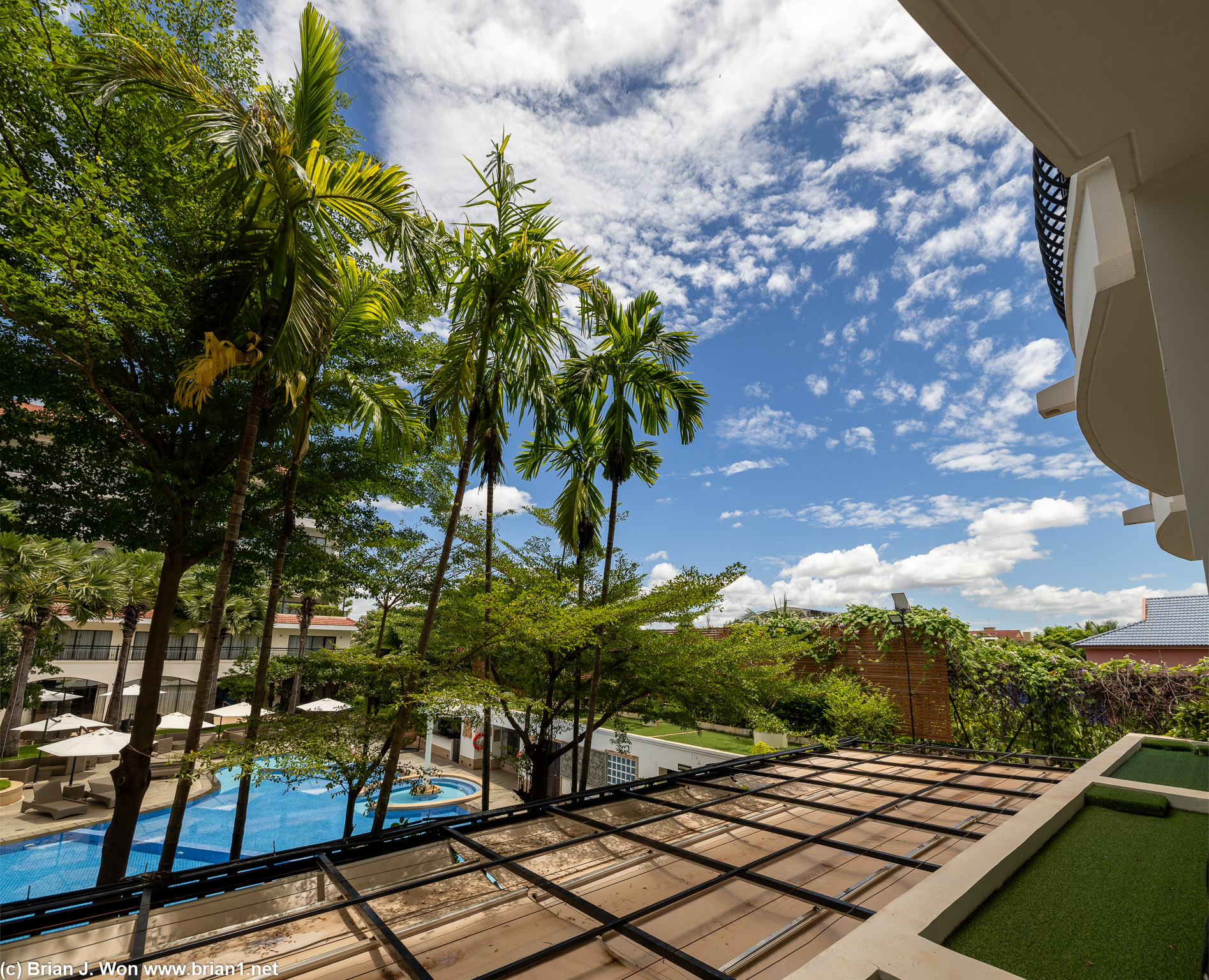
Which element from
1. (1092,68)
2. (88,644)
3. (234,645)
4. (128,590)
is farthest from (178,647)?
(1092,68)

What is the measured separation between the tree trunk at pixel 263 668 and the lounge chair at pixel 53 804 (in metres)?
12.6

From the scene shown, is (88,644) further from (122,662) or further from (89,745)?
(89,745)

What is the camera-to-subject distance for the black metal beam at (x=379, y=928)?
2.50 metres

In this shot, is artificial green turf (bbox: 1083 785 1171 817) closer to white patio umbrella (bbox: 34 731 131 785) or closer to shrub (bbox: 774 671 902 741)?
shrub (bbox: 774 671 902 741)

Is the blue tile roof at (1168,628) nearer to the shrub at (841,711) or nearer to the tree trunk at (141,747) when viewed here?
the shrub at (841,711)

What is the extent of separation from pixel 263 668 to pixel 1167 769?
464 inches

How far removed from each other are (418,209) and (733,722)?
34.2 ft

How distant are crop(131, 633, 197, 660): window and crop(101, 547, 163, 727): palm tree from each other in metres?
8.46

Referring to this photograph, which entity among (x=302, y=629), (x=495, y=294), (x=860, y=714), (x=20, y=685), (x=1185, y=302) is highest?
(x=495, y=294)

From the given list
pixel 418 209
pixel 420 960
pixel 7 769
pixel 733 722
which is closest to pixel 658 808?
pixel 420 960

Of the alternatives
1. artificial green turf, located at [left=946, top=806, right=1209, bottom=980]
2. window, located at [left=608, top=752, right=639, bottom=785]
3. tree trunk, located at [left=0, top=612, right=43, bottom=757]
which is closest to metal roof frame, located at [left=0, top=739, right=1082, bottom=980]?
artificial green turf, located at [left=946, top=806, right=1209, bottom=980]

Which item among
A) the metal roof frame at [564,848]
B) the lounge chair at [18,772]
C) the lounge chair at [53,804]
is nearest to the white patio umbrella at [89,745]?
the lounge chair at [53,804]

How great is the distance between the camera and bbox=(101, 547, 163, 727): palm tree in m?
21.2

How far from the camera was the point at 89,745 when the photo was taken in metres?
16.0
